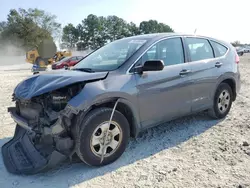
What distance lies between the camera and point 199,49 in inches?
190

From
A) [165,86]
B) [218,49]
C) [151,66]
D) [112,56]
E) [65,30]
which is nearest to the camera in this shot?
[151,66]

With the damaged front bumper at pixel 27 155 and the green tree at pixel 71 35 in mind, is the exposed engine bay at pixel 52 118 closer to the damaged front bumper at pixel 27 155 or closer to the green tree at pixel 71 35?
the damaged front bumper at pixel 27 155

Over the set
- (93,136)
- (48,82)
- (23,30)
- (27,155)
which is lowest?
(27,155)

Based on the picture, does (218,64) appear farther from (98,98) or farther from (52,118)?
(52,118)

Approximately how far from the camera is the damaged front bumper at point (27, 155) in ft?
10.5

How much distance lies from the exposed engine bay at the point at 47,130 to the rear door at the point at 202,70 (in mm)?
2211

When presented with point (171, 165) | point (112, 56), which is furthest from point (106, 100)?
point (171, 165)

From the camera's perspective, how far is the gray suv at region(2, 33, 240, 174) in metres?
3.24

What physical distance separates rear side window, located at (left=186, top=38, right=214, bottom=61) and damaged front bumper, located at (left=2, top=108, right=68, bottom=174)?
2901 millimetres

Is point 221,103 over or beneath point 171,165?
over

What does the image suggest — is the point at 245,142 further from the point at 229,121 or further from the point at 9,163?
the point at 9,163

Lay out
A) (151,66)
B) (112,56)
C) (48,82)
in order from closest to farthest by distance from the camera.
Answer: (48,82) < (151,66) < (112,56)

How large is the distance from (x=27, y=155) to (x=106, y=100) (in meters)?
1.38

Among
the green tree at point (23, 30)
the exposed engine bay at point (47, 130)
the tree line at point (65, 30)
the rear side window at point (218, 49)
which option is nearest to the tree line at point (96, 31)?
the tree line at point (65, 30)
